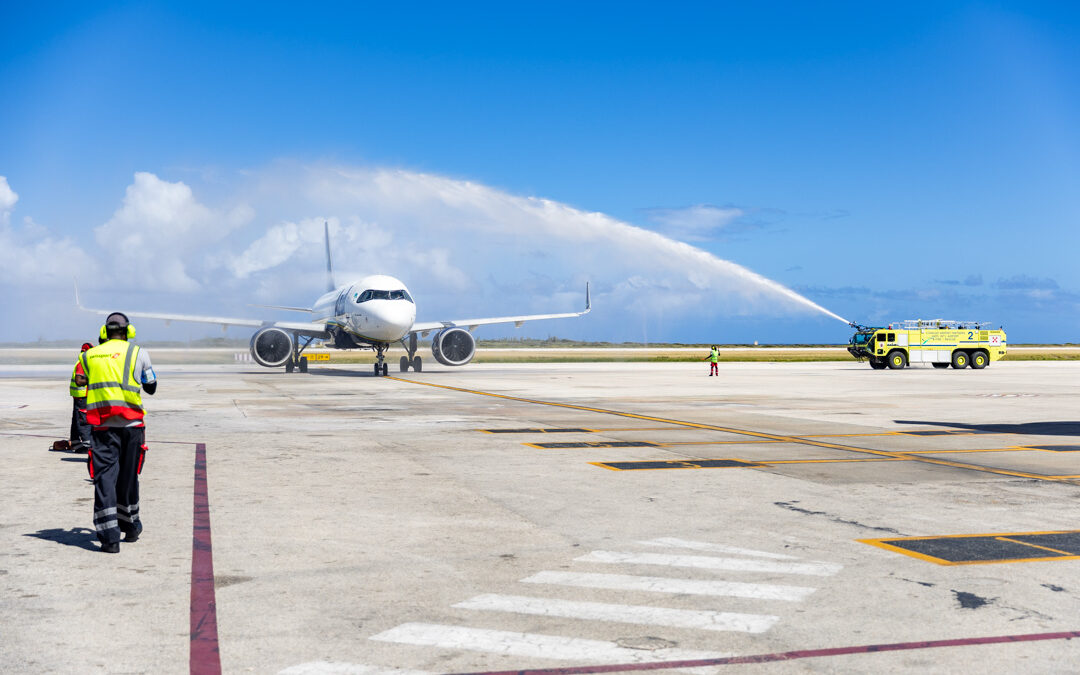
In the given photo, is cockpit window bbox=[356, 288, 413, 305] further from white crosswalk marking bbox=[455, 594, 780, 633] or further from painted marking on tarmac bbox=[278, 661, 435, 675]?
painted marking on tarmac bbox=[278, 661, 435, 675]

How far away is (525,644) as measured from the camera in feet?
17.8

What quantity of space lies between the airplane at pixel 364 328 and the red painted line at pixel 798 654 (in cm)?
3486

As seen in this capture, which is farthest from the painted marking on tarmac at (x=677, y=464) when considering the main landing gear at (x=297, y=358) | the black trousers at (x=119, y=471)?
the main landing gear at (x=297, y=358)

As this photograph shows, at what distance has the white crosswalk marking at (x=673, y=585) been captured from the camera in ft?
21.5

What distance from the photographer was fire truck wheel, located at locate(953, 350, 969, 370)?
185 ft

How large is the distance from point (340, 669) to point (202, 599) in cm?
187

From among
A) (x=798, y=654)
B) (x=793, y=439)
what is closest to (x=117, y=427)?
(x=798, y=654)

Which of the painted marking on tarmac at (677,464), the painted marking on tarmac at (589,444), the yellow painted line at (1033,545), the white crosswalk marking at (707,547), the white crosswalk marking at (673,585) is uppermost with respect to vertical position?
the painted marking on tarmac at (589,444)

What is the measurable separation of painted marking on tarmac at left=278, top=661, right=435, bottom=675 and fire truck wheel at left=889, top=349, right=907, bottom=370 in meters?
55.0

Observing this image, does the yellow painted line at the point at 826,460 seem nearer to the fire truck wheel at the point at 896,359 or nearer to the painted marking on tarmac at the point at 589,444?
the painted marking on tarmac at the point at 589,444

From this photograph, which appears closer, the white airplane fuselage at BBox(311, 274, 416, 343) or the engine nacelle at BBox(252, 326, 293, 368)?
the white airplane fuselage at BBox(311, 274, 416, 343)

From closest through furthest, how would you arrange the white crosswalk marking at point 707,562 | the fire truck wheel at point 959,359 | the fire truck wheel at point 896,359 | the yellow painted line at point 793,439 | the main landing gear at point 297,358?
the white crosswalk marking at point 707,562
the yellow painted line at point 793,439
the main landing gear at point 297,358
the fire truck wheel at point 896,359
the fire truck wheel at point 959,359

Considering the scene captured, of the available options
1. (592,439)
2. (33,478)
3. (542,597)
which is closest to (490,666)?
(542,597)

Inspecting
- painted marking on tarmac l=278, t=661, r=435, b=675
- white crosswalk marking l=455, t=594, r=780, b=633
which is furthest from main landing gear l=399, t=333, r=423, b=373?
painted marking on tarmac l=278, t=661, r=435, b=675
